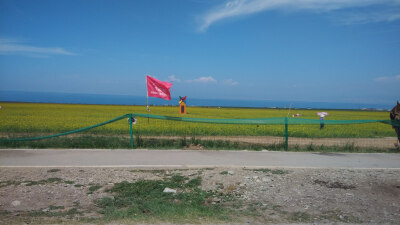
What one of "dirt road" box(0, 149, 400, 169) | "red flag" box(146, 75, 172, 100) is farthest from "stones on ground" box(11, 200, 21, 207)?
"red flag" box(146, 75, 172, 100)

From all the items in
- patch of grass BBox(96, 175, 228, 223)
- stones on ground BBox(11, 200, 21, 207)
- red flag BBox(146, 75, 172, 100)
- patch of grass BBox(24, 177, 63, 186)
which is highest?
red flag BBox(146, 75, 172, 100)

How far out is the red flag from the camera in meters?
15.5

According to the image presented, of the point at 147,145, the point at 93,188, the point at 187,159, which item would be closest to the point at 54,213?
the point at 93,188

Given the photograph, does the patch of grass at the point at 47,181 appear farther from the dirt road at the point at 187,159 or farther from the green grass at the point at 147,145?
the green grass at the point at 147,145

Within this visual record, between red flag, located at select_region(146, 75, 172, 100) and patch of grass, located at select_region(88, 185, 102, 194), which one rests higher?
red flag, located at select_region(146, 75, 172, 100)

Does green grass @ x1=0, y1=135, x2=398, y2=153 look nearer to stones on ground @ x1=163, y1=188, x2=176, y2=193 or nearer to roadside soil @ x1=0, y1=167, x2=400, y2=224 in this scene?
roadside soil @ x1=0, y1=167, x2=400, y2=224

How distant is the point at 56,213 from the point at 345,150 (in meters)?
9.96

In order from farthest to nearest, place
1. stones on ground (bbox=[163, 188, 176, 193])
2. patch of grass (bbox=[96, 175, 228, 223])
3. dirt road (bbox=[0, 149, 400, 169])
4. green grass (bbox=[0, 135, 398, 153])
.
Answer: green grass (bbox=[0, 135, 398, 153]) → dirt road (bbox=[0, 149, 400, 169]) → stones on ground (bbox=[163, 188, 176, 193]) → patch of grass (bbox=[96, 175, 228, 223])

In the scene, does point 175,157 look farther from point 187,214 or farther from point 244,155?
point 187,214

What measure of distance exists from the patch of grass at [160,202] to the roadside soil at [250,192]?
0.24 meters

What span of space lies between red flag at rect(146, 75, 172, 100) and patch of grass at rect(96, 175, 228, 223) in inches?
348

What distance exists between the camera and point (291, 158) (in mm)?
9586

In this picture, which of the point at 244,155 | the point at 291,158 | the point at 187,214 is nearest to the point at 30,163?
the point at 187,214

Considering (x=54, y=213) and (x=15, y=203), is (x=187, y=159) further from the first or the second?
(x=15, y=203)
